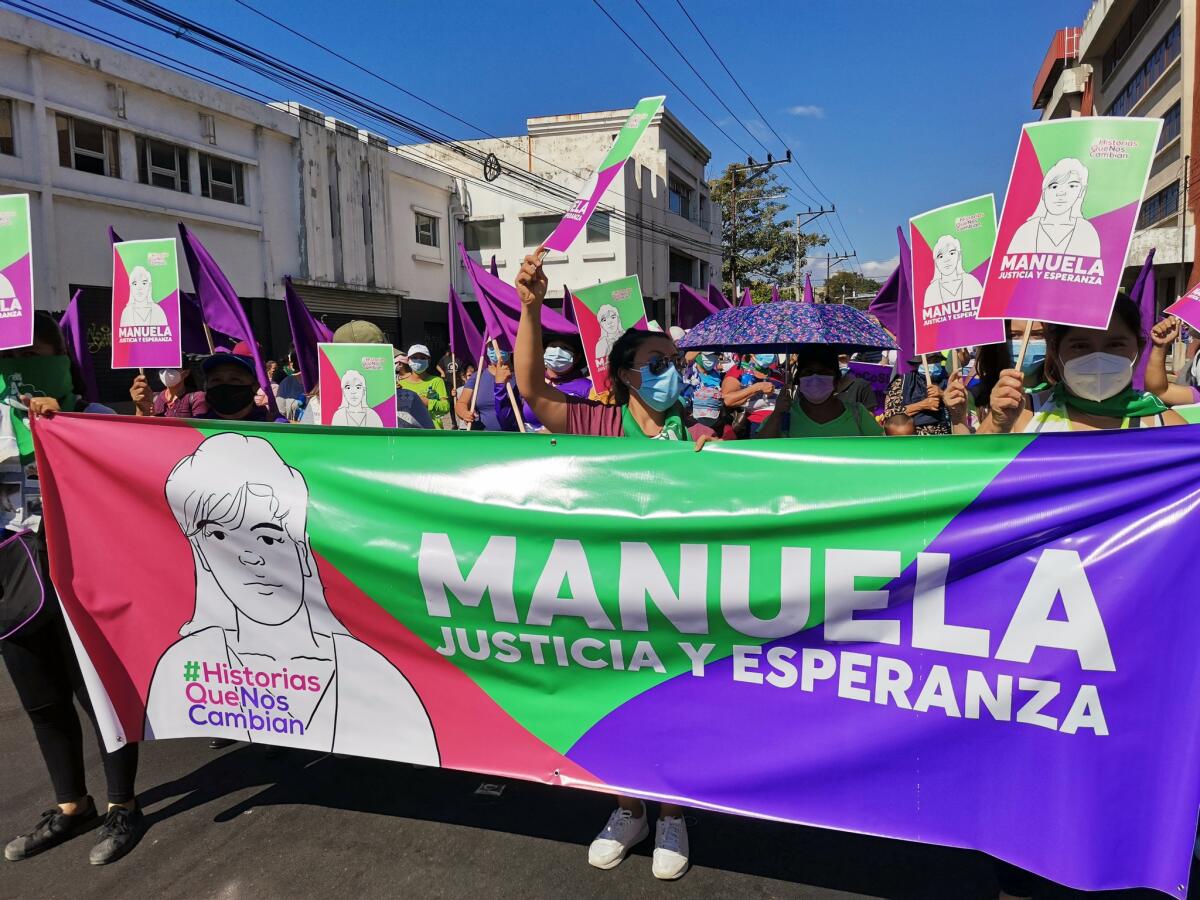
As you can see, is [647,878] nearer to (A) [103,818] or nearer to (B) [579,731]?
(B) [579,731]

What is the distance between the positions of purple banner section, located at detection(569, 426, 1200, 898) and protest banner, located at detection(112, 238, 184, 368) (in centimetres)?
351

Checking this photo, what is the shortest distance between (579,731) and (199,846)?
1.47m

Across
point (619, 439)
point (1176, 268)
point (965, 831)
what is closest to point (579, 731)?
point (619, 439)

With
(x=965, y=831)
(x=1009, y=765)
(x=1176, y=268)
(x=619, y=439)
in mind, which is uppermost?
(x=1176, y=268)

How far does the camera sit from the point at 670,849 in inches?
105

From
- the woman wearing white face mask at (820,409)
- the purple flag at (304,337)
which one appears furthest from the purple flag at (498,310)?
the woman wearing white face mask at (820,409)

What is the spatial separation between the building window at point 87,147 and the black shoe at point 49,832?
15881mm

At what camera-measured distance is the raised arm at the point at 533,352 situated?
9.49 ft

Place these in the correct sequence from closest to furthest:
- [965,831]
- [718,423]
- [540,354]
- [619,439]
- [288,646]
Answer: [965,831]
[619,439]
[288,646]
[540,354]
[718,423]

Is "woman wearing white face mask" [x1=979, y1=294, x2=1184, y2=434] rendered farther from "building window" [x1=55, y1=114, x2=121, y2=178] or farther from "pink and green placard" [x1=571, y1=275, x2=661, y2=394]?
"building window" [x1=55, y1=114, x2=121, y2=178]

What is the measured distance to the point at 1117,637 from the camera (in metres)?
2.04

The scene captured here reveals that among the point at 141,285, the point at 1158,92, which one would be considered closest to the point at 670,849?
the point at 141,285

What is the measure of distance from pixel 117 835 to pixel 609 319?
12.0ft

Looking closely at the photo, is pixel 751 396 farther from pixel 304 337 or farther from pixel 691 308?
pixel 304 337
